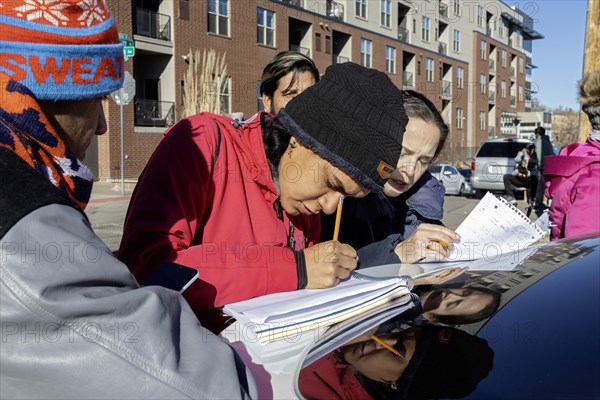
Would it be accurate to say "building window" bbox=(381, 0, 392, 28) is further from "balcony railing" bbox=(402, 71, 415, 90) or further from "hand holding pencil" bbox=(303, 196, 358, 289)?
"hand holding pencil" bbox=(303, 196, 358, 289)

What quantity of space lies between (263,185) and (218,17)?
24617 millimetres

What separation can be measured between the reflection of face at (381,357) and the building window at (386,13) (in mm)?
37900

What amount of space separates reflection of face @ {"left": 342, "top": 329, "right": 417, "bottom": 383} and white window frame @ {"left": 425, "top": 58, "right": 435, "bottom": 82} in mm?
42919

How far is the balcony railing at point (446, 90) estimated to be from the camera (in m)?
44.9

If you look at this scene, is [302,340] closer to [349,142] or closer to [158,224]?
[158,224]

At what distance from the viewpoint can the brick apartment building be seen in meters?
21.9

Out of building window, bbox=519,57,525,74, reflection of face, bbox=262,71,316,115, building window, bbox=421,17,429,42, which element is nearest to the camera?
reflection of face, bbox=262,71,316,115

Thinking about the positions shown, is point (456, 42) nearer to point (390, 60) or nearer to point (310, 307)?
point (390, 60)

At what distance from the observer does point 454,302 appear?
61.3 inches

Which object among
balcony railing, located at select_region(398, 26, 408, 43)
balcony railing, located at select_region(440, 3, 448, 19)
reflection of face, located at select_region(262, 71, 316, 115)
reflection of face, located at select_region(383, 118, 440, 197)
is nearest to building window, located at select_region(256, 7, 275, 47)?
balcony railing, located at select_region(398, 26, 408, 43)

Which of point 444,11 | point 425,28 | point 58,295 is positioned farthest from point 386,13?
point 58,295

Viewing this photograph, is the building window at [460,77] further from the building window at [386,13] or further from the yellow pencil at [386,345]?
the yellow pencil at [386,345]

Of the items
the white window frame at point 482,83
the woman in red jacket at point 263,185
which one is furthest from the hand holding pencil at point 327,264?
the white window frame at point 482,83

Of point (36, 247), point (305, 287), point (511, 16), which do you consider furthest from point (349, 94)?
point (511, 16)
